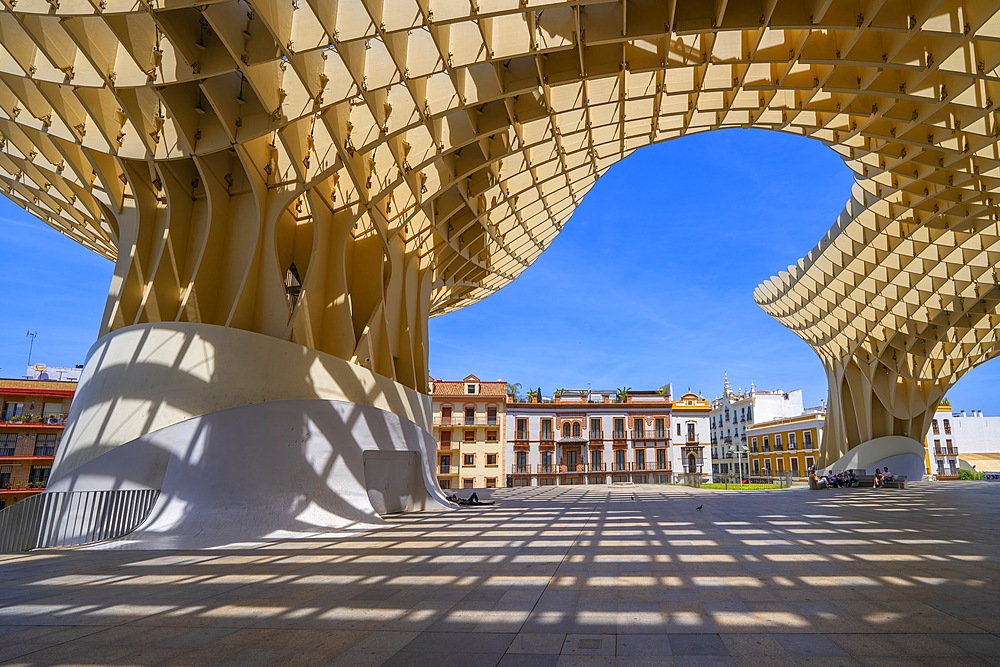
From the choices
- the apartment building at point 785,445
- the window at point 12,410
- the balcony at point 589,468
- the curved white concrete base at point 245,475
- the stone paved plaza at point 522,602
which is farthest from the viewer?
the apartment building at point 785,445

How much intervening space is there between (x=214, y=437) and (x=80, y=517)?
11.4ft

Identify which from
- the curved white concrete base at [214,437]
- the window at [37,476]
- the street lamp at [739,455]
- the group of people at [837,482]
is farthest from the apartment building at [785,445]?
the window at [37,476]

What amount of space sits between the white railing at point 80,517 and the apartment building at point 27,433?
135ft

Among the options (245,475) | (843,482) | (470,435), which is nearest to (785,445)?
(843,482)

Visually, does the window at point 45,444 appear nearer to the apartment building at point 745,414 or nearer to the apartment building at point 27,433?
the apartment building at point 27,433

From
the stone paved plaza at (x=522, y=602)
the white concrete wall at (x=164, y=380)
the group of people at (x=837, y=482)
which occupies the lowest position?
the group of people at (x=837, y=482)

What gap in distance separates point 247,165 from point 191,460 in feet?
28.5

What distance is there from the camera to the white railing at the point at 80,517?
48.1 ft

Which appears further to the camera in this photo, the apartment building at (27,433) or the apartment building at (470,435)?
the apartment building at (470,435)

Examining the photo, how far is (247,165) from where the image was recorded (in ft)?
58.2

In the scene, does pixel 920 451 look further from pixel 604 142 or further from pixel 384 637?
pixel 384 637

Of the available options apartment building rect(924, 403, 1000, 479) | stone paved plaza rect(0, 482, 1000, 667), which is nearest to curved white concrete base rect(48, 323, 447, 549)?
stone paved plaza rect(0, 482, 1000, 667)

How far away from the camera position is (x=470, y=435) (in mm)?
65938

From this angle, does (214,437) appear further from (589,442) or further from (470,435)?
(589,442)
